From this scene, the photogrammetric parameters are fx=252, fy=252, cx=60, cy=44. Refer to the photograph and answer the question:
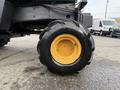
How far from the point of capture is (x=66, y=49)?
489cm

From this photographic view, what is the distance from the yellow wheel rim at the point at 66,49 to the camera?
478 centimetres

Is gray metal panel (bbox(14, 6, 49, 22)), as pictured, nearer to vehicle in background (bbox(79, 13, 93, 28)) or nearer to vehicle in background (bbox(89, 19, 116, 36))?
vehicle in background (bbox(79, 13, 93, 28))

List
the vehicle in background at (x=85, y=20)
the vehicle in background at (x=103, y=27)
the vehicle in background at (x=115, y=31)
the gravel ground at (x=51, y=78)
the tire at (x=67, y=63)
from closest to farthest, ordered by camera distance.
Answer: the gravel ground at (x=51, y=78), the tire at (x=67, y=63), the vehicle in background at (x=85, y=20), the vehicle in background at (x=115, y=31), the vehicle in background at (x=103, y=27)

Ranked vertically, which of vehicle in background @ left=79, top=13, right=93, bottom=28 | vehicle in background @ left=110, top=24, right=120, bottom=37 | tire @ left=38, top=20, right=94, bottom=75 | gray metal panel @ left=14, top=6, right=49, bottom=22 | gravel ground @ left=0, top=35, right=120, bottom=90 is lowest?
vehicle in background @ left=110, top=24, right=120, bottom=37

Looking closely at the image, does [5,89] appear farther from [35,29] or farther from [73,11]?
[35,29]

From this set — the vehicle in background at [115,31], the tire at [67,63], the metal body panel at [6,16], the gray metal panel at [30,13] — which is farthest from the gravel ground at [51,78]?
the vehicle in background at [115,31]

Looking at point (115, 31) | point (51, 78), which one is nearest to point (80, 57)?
point (51, 78)

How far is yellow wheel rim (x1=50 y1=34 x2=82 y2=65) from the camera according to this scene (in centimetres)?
478

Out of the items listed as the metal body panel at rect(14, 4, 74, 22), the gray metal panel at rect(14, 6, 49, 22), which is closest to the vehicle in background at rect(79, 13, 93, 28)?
the metal body panel at rect(14, 4, 74, 22)

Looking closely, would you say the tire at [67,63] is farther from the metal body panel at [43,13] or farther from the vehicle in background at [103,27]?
the vehicle in background at [103,27]

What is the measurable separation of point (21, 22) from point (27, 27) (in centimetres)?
52

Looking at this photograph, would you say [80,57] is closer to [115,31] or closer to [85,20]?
[85,20]

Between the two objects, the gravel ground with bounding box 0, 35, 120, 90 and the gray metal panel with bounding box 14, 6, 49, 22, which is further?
the gray metal panel with bounding box 14, 6, 49, 22

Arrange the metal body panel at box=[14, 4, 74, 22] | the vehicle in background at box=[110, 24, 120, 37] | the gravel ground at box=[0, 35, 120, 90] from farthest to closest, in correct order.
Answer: the vehicle in background at box=[110, 24, 120, 37] → the metal body panel at box=[14, 4, 74, 22] → the gravel ground at box=[0, 35, 120, 90]
